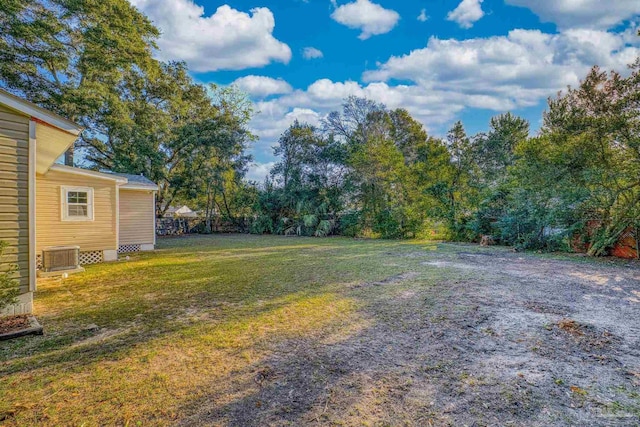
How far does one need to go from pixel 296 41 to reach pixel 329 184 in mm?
7790

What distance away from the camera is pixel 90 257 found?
28.7ft

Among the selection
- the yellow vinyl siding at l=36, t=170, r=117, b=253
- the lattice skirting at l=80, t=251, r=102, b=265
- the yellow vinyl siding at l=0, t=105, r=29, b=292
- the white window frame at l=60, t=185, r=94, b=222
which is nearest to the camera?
the yellow vinyl siding at l=0, t=105, r=29, b=292

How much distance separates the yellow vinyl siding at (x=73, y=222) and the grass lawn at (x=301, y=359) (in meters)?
3.35

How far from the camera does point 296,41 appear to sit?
1297cm

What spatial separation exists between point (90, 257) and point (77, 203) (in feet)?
5.18

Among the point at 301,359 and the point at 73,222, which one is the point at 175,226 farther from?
the point at 301,359

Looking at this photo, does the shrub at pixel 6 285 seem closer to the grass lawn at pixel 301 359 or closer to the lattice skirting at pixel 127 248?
the grass lawn at pixel 301 359

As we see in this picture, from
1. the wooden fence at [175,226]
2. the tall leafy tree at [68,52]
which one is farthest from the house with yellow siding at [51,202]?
the wooden fence at [175,226]

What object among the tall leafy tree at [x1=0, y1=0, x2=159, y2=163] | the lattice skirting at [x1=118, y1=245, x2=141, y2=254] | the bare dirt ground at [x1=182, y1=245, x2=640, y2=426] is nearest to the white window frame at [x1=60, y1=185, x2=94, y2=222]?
the lattice skirting at [x1=118, y1=245, x2=141, y2=254]

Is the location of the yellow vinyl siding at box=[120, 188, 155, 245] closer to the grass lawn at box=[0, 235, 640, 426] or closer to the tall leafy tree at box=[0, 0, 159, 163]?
the tall leafy tree at box=[0, 0, 159, 163]

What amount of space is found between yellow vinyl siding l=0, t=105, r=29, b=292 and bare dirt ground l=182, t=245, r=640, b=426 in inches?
143

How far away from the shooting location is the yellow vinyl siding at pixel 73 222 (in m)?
7.79

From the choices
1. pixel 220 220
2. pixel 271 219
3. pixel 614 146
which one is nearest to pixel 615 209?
pixel 614 146

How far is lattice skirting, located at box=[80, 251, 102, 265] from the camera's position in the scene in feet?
28.2
